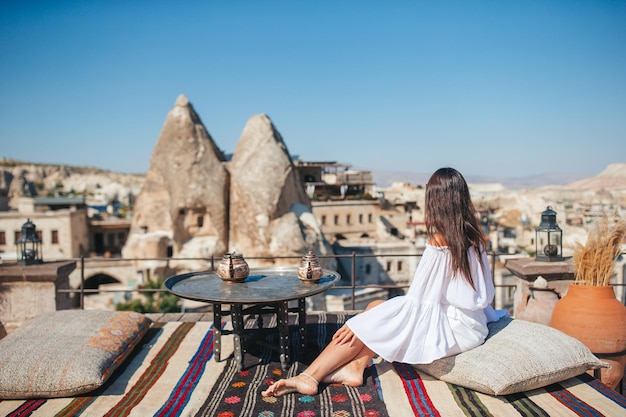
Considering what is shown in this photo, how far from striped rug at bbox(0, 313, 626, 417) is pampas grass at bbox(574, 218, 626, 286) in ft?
3.94

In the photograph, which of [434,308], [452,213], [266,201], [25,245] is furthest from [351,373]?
[266,201]

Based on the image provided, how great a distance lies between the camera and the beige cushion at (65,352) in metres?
3.77

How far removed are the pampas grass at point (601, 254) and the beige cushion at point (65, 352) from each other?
4467mm

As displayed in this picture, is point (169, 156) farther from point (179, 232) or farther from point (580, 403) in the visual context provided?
point (580, 403)

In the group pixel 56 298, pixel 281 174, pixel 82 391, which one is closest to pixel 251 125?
pixel 281 174

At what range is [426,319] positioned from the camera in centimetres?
383

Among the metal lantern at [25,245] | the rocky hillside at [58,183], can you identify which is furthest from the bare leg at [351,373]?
the rocky hillside at [58,183]

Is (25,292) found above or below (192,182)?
below

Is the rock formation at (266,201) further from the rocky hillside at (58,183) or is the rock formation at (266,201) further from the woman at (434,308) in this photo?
the rocky hillside at (58,183)

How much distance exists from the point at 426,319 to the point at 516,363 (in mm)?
715

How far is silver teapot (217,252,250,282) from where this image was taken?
15.5 ft

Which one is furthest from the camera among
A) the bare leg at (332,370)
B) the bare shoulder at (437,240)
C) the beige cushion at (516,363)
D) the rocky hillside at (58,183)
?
the rocky hillside at (58,183)

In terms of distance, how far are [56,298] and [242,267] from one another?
281 cm

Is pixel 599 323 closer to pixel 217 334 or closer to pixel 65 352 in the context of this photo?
pixel 217 334
